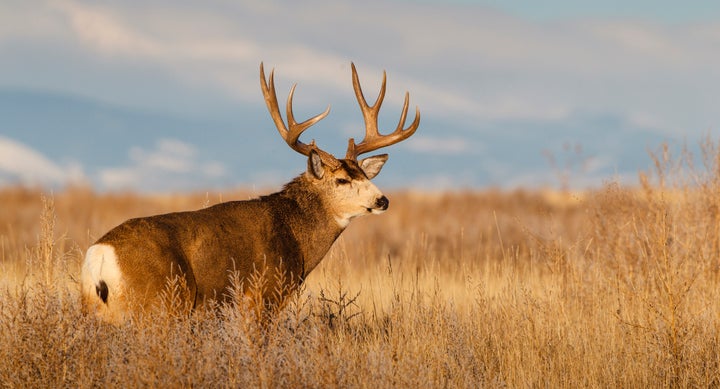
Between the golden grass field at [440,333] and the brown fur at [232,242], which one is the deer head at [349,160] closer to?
the brown fur at [232,242]

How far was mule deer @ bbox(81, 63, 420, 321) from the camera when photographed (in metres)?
6.89

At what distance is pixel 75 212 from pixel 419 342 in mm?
20148

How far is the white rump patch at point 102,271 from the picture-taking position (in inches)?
269

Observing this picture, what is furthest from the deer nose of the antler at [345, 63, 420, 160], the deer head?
the antler at [345, 63, 420, 160]

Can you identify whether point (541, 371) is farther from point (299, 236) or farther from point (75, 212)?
point (75, 212)

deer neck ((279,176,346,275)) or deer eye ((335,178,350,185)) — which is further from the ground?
deer eye ((335,178,350,185))

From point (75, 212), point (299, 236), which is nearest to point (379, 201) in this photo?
point (299, 236)

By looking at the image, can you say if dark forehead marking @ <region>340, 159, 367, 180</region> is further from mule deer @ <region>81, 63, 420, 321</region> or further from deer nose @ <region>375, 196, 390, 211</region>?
deer nose @ <region>375, 196, 390, 211</region>

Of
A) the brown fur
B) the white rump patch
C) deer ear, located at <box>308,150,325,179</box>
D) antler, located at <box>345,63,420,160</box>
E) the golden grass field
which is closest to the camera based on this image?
the golden grass field

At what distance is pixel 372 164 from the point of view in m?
9.77

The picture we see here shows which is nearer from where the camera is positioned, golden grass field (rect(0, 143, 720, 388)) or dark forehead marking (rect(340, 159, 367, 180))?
golden grass field (rect(0, 143, 720, 388))

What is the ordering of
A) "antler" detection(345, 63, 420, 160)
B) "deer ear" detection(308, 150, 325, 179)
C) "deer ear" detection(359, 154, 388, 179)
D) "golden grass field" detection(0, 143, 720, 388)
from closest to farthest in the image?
"golden grass field" detection(0, 143, 720, 388), "deer ear" detection(308, 150, 325, 179), "deer ear" detection(359, 154, 388, 179), "antler" detection(345, 63, 420, 160)

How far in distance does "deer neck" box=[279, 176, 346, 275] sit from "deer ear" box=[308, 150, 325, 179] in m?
0.18

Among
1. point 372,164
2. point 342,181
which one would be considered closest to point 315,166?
point 342,181
